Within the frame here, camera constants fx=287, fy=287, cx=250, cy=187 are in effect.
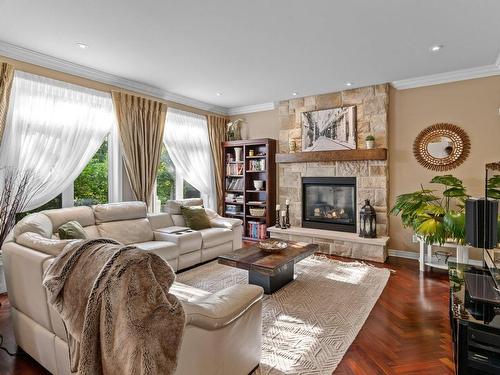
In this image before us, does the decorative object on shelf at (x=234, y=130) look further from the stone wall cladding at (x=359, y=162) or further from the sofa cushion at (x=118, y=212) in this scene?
the sofa cushion at (x=118, y=212)

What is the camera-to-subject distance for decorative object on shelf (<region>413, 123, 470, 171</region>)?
13.5 feet

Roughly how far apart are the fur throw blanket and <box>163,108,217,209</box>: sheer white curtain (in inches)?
162

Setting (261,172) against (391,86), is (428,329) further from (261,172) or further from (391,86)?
(261,172)

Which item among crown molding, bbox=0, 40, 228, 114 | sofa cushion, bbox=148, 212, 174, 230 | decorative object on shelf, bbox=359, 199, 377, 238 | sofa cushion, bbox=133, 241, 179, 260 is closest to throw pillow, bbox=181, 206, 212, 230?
sofa cushion, bbox=148, 212, 174, 230

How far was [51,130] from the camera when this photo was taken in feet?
11.9

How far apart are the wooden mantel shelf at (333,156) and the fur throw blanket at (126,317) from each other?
4060 millimetres

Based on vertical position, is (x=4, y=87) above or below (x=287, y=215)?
above

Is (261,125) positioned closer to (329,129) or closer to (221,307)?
(329,129)

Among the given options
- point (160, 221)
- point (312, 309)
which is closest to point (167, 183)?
point (160, 221)

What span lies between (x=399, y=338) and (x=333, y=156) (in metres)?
3.12

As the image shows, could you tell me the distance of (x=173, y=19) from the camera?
8.77 feet

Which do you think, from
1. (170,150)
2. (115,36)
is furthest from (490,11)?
(170,150)

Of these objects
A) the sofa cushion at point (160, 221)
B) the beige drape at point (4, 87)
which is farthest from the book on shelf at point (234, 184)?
the beige drape at point (4, 87)

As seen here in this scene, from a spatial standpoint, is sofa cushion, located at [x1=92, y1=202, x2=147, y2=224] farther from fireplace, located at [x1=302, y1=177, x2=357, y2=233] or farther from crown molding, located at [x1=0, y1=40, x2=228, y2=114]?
fireplace, located at [x1=302, y1=177, x2=357, y2=233]
